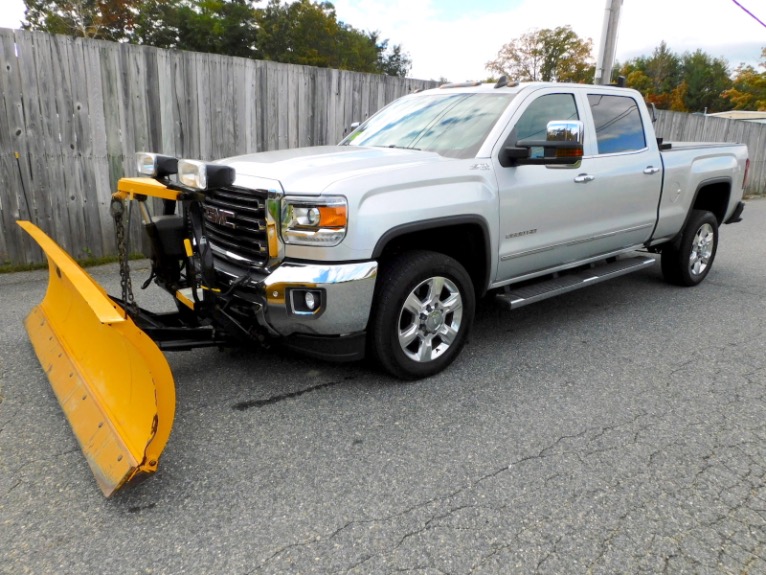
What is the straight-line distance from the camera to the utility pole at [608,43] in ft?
32.0

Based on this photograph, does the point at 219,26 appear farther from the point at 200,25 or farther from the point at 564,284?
the point at 564,284

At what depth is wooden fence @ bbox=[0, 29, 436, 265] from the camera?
621cm

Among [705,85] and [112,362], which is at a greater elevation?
[705,85]

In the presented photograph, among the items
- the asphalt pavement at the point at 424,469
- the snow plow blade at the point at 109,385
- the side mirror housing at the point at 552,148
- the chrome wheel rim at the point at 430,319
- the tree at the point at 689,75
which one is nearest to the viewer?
the asphalt pavement at the point at 424,469

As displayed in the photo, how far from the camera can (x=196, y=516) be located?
2547 mm

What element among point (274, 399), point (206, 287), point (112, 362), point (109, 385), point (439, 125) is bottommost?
point (274, 399)

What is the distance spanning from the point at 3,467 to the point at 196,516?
3.67 feet

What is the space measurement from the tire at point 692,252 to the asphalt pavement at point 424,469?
1.74m

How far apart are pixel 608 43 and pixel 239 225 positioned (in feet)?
28.6

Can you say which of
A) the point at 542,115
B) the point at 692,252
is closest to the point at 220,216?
the point at 542,115

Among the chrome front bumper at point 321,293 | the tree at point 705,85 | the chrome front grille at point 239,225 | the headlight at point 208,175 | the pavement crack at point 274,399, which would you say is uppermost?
the tree at point 705,85

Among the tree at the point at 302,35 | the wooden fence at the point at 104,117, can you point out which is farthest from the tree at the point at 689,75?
the wooden fence at the point at 104,117

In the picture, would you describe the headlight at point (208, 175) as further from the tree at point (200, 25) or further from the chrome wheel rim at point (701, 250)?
the tree at point (200, 25)

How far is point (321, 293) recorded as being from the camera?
10.9 feet
